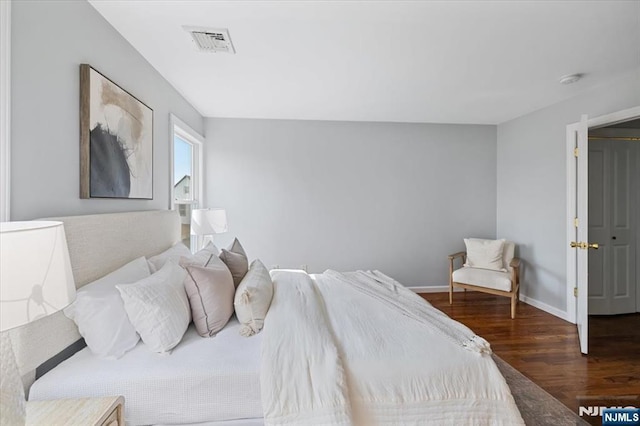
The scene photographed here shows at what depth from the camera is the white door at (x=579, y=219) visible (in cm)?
268

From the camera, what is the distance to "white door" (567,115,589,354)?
2680 millimetres

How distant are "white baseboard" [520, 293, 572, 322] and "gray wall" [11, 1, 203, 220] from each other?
15.2 ft

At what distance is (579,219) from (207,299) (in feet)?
10.5

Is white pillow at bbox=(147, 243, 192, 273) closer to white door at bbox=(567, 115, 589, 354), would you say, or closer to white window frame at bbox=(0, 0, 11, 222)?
white window frame at bbox=(0, 0, 11, 222)

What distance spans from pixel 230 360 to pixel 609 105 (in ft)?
13.1

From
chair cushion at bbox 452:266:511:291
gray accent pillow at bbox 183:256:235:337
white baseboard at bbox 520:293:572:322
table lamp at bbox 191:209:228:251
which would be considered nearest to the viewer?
gray accent pillow at bbox 183:256:235:337

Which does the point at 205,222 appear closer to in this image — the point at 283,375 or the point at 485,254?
the point at 283,375

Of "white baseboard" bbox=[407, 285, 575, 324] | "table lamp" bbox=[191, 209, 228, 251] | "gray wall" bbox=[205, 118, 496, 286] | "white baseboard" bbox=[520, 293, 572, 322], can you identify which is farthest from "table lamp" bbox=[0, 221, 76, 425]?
"white baseboard" bbox=[520, 293, 572, 322]

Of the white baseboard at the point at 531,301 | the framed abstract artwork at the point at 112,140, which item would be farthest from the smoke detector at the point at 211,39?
the white baseboard at the point at 531,301

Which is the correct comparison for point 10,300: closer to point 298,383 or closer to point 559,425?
point 298,383

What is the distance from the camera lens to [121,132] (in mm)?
2061

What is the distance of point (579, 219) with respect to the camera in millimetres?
2744

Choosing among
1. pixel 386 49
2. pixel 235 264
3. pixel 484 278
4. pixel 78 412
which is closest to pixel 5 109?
pixel 78 412

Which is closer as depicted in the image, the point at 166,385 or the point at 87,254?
the point at 166,385
